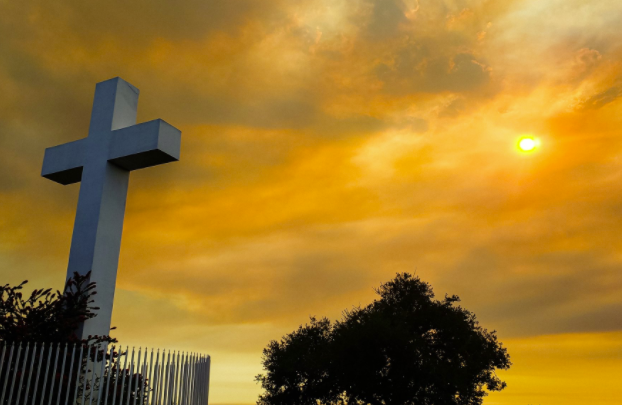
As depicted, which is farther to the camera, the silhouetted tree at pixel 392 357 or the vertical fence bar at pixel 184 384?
the silhouetted tree at pixel 392 357

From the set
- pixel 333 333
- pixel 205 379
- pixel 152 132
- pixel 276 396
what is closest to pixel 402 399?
pixel 333 333

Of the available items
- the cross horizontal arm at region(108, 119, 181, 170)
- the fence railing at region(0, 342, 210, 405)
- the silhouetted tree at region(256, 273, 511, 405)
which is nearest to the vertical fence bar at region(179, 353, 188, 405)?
the fence railing at region(0, 342, 210, 405)

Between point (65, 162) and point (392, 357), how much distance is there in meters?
23.8

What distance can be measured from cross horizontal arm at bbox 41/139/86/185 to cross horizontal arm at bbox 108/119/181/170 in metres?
1.34

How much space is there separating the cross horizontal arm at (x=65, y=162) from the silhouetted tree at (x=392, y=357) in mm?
22134

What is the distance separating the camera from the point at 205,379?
12867mm

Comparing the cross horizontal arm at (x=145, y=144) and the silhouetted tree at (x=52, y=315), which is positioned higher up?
the cross horizontal arm at (x=145, y=144)

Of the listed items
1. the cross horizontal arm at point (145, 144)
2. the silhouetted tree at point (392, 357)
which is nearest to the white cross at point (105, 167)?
the cross horizontal arm at point (145, 144)

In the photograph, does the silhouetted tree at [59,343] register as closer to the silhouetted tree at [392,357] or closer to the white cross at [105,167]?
the white cross at [105,167]

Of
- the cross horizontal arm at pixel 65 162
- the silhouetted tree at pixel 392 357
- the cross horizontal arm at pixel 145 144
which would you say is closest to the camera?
the cross horizontal arm at pixel 145 144

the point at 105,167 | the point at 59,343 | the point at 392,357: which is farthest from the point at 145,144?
the point at 392,357

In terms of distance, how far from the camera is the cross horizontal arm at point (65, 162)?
1581cm

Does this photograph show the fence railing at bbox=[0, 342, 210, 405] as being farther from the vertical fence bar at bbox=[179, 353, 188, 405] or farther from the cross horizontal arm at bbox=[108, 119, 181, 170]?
the cross horizontal arm at bbox=[108, 119, 181, 170]

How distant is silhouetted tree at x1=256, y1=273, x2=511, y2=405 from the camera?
108 feet
